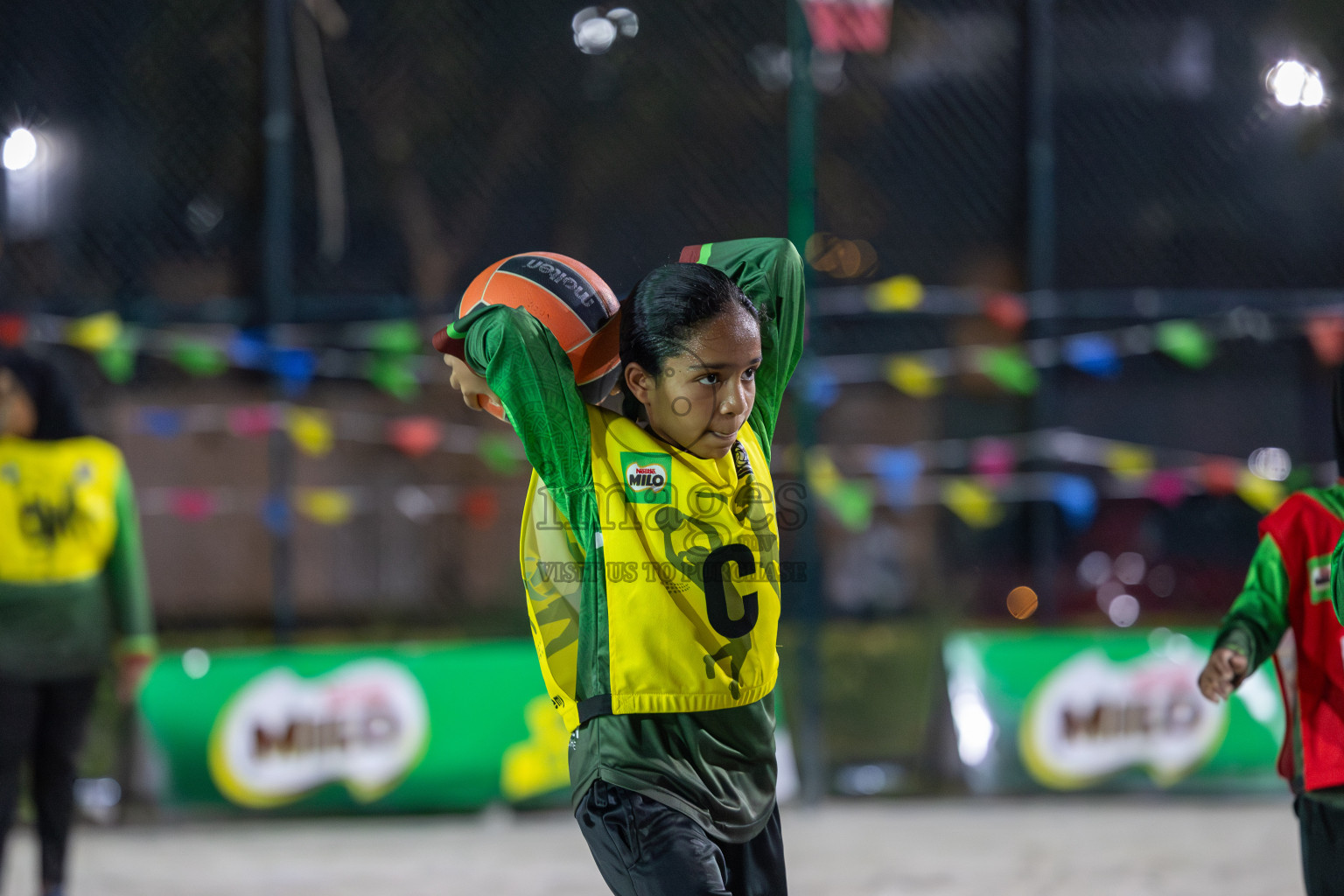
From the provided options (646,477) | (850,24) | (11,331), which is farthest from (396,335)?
(646,477)

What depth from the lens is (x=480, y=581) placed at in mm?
7254

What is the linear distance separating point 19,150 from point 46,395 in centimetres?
268

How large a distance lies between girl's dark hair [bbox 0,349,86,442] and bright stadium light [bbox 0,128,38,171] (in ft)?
8.34

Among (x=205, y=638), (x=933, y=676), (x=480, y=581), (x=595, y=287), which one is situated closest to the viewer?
(x=595, y=287)

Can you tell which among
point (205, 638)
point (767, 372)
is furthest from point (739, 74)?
point (767, 372)

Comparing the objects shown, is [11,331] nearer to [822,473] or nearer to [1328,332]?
[822,473]

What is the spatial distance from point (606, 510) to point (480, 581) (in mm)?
5276

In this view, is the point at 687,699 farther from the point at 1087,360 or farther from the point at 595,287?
the point at 1087,360

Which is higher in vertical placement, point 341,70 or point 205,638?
point 341,70

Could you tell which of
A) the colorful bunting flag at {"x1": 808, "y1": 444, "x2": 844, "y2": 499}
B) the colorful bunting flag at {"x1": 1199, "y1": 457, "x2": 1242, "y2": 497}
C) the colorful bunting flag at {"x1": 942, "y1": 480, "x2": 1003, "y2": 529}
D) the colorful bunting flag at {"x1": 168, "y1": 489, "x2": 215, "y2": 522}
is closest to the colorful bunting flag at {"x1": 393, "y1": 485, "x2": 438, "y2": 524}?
the colorful bunting flag at {"x1": 168, "y1": 489, "x2": 215, "y2": 522}

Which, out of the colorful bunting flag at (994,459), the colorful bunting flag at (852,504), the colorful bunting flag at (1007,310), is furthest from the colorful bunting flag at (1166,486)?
the colorful bunting flag at (852,504)

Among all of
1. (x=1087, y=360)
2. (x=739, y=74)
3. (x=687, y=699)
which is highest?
(x=739, y=74)

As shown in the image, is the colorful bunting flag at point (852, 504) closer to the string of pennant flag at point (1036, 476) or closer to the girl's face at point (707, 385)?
the string of pennant flag at point (1036, 476)

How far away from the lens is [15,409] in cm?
445
